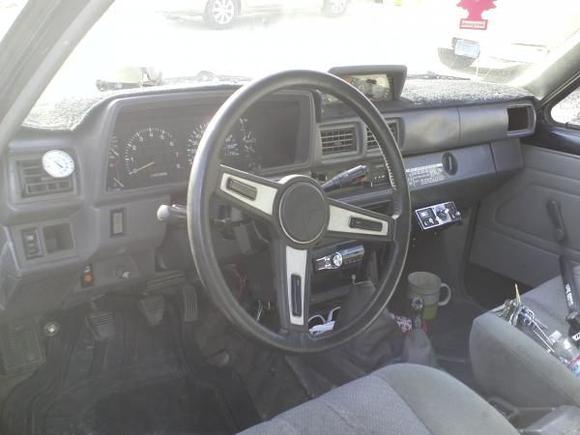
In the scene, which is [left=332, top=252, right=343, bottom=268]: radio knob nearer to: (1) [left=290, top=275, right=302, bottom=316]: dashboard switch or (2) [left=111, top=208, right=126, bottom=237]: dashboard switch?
(1) [left=290, top=275, right=302, bottom=316]: dashboard switch

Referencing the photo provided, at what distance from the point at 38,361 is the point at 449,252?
78.2 inches

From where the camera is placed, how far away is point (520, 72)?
316 centimetres

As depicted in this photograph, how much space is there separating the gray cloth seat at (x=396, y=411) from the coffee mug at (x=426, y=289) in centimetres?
135

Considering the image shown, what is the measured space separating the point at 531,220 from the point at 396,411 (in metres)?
1.81

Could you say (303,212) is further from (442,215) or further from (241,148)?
(442,215)

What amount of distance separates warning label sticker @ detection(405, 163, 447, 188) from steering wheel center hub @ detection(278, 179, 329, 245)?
3.67 ft

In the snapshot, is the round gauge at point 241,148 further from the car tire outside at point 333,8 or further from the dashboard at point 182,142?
the car tire outside at point 333,8

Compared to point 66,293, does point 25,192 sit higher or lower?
higher

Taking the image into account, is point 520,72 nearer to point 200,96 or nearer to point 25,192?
point 200,96

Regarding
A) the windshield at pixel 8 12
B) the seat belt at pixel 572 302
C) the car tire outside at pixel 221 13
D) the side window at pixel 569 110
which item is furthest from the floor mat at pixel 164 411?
the side window at pixel 569 110

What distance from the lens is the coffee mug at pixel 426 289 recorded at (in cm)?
293

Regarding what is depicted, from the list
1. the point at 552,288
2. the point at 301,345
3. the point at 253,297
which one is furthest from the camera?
the point at 253,297

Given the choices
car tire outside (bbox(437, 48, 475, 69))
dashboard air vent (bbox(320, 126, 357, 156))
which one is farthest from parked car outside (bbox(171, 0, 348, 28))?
car tire outside (bbox(437, 48, 475, 69))

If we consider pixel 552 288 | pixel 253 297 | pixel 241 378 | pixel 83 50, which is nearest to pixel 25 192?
pixel 83 50
